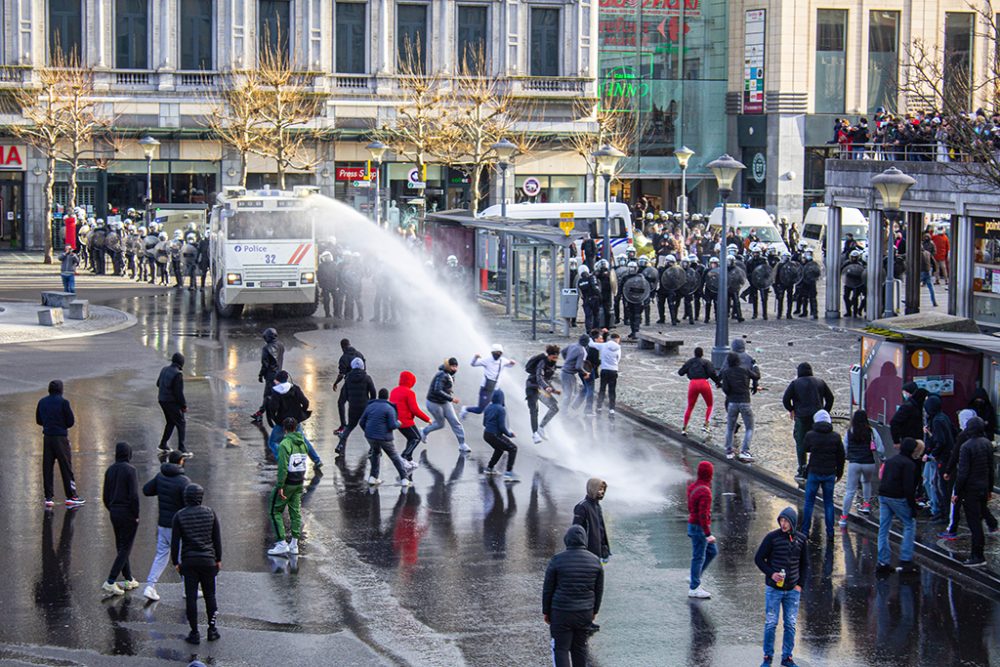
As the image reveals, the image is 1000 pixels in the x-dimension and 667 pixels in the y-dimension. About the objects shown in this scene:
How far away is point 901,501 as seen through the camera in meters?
16.2

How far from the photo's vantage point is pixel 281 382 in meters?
20.2

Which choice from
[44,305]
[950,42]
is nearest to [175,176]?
[44,305]

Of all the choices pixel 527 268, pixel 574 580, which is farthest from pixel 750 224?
pixel 574 580

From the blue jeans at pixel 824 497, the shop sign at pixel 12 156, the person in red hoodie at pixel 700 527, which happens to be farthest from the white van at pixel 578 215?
the person in red hoodie at pixel 700 527

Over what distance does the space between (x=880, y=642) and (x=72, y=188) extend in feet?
142

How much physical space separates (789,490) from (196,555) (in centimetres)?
924

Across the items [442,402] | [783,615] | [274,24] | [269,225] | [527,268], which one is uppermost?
[274,24]

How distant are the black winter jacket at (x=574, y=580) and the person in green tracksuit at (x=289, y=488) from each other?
4837mm

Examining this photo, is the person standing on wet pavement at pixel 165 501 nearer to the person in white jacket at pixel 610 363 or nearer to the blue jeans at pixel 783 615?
the blue jeans at pixel 783 615

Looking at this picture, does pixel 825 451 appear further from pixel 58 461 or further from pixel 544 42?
pixel 544 42

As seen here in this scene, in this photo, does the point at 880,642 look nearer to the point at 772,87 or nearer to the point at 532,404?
the point at 532,404

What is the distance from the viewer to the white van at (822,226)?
5512 centimetres

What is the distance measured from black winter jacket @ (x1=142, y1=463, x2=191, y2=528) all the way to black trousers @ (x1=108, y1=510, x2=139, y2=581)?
354 mm

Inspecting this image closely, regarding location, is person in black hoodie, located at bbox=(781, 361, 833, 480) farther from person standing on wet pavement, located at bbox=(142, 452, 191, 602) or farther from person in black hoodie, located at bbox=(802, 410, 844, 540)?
person standing on wet pavement, located at bbox=(142, 452, 191, 602)
